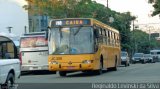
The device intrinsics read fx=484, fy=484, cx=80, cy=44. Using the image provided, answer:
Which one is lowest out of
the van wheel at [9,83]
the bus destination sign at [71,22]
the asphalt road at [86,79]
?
the asphalt road at [86,79]

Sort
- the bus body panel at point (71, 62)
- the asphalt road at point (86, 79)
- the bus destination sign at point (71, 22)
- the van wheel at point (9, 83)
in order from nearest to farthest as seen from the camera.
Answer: the van wheel at point (9, 83) < the asphalt road at point (86, 79) < the bus body panel at point (71, 62) < the bus destination sign at point (71, 22)

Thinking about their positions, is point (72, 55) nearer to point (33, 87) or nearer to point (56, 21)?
point (56, 21)

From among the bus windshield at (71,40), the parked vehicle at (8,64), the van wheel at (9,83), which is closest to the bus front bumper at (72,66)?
the bus windshield at (71,40)

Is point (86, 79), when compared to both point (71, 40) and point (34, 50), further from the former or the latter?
point (34, 50)

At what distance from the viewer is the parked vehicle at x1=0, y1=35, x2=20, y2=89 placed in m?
16.7

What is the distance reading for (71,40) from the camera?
88.2 feet

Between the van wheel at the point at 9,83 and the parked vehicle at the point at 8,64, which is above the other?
the parked vehicle at the point at 8,64

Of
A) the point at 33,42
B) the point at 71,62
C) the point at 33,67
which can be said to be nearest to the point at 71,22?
the point at 71,62

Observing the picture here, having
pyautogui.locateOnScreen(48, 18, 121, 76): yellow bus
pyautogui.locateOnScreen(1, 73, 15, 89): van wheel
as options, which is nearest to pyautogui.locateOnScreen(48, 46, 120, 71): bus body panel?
pyautogui.locateOnScreen(48, 18, 121, 76): yellow bus

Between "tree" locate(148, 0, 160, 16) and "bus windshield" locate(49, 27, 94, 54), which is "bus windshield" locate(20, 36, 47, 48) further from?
"tree" locate(148, 0, 160, 16)

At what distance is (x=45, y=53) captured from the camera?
32.5 metres

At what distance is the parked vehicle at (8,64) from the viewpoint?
54.8 ft

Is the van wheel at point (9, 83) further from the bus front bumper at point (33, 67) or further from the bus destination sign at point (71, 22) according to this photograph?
the bus front bumper at point (33, 67)

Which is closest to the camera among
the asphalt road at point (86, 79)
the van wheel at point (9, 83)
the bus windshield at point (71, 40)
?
the van wheel at point (9, 83)
